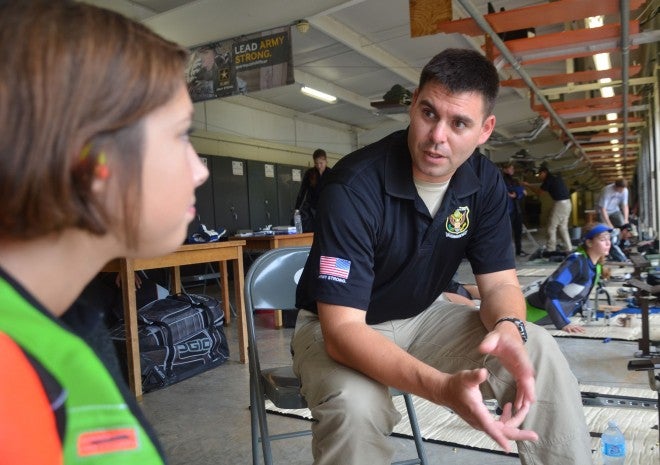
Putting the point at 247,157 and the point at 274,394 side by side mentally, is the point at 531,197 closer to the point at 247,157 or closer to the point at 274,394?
the point at 247,157

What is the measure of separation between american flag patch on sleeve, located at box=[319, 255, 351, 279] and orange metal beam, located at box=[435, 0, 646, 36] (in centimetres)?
252

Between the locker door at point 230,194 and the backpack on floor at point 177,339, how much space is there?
682 cm

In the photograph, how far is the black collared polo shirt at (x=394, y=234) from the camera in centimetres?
150

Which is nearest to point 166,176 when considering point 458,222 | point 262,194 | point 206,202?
point 458,222

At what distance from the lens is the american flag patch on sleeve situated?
4.80 ft

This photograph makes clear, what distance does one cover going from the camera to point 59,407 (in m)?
0.55

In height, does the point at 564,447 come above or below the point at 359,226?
below

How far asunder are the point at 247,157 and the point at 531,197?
22.5 meters

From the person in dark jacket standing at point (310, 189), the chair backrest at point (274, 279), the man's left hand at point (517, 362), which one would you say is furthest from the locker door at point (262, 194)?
the man's left hand at point (517, 362)

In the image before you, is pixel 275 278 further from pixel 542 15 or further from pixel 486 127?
pixel 542 15

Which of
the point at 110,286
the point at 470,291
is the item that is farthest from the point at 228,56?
the point at 470,291

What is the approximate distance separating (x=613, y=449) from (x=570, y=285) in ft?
7.94

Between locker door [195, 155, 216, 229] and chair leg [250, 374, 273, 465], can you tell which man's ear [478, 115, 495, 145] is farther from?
locker door [195, 155, 216, 229]

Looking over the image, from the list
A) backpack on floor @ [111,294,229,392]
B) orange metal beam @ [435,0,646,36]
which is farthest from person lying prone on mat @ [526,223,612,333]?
backpack on floor @ [111,294,229,392]
